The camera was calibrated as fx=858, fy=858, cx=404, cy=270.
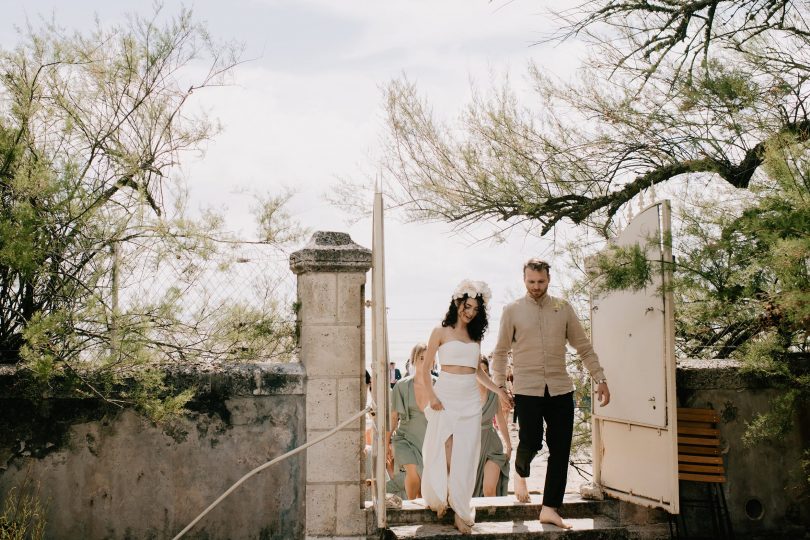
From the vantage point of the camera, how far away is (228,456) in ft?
18.4

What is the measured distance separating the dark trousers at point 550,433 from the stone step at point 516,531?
221 millimetres

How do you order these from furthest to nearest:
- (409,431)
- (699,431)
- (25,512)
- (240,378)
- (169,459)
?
(409,431) < (699,431) < (240,378) < (169,459) < (25,512)

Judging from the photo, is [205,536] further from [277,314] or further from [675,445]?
[675,445]

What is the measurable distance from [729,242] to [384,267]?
218 cm

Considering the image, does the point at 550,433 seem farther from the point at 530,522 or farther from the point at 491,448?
the point at 491,448

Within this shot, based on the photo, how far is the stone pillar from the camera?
18.5 ft

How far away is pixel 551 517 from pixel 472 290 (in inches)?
65.5

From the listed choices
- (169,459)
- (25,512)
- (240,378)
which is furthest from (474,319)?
(25,512)

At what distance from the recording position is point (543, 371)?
234 inches

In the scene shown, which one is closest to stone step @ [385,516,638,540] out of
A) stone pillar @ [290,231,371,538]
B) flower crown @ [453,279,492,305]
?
stone pillar @ [290,231,371,538]

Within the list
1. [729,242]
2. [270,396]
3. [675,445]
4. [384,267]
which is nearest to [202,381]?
[270,396]

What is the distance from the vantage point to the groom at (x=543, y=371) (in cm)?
593

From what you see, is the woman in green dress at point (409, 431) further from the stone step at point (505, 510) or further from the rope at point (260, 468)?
the rope at point (260, 468)

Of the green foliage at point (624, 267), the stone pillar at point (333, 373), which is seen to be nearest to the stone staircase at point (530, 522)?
the stone pillar at point (333, 373)
